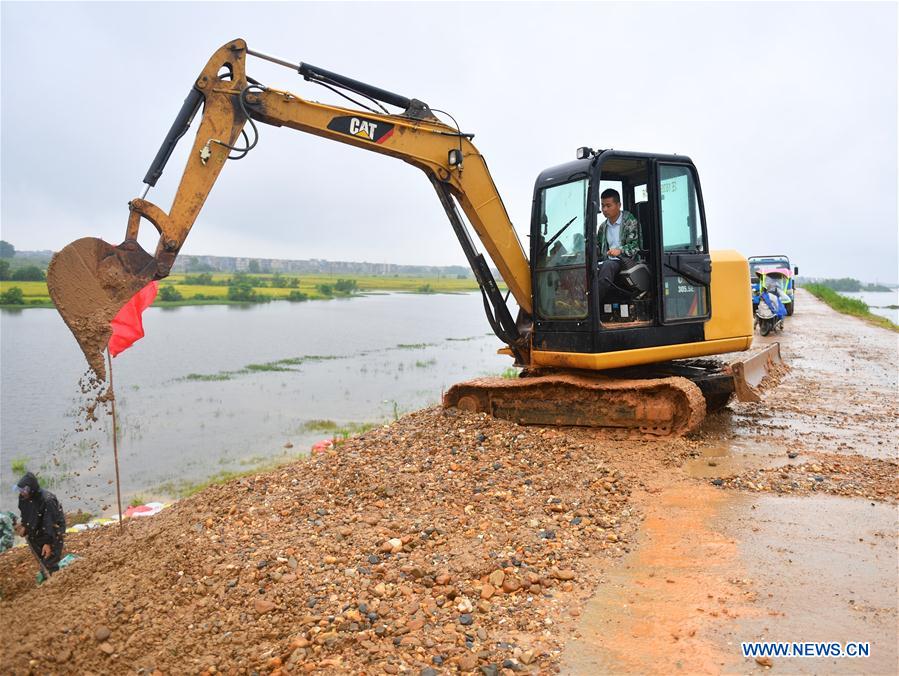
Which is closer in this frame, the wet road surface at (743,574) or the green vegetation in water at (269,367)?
the wet road surface at (743,574)

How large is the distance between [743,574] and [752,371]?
510 cm

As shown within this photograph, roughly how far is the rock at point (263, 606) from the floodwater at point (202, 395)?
20.9ft

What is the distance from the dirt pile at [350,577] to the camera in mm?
3506

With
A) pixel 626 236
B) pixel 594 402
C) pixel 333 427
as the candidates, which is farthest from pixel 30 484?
pixel 333 427

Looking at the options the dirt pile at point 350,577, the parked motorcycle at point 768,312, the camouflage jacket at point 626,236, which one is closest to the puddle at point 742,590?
the dirt pile at point 350,577

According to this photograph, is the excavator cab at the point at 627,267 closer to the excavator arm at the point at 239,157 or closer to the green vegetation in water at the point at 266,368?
the excavator arm at the point at 239,157

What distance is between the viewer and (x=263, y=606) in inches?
153

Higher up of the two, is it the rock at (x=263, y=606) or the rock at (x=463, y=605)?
the rock at (x=463, y=605)

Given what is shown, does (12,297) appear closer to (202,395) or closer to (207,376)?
(207,376)

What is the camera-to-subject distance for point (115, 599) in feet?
13.8

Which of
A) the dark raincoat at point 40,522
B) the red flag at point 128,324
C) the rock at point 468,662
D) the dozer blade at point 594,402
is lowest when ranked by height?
the dark raincoat at point 40,522

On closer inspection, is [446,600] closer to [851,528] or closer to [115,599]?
[115,599]

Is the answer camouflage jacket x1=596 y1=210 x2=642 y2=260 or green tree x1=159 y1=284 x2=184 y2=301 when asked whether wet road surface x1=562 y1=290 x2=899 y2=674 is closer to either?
camouflage jacket x1=596 y1=210 x2=642 y2=260

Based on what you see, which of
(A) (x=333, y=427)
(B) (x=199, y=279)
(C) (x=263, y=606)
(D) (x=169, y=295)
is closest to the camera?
(C) (x=263, y=606)
